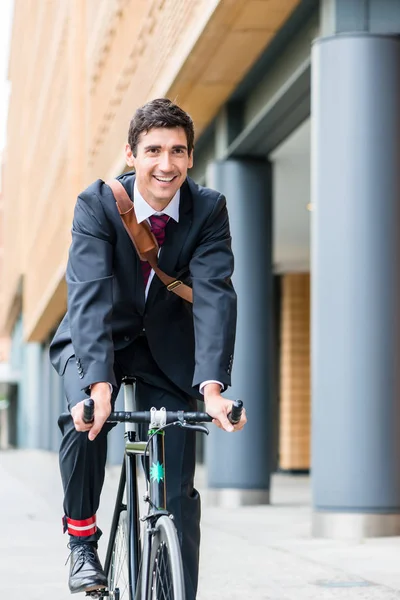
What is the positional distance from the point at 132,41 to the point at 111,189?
1170 centimetres

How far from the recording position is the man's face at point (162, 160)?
12.9 feet

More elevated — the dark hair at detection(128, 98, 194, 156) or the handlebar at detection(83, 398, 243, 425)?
the dark hair at detection(128, 98, 194, 156)

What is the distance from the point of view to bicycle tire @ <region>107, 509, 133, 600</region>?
14.1ft

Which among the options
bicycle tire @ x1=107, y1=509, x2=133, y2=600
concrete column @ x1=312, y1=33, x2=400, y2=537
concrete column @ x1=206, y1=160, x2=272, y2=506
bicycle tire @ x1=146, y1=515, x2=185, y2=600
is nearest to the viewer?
bicycle tire @ x1=146, y1=515, x2=185, y2=600

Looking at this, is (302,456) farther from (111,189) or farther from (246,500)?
(111,189)

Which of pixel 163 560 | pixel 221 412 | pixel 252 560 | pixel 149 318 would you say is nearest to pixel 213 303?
pixel 149 318

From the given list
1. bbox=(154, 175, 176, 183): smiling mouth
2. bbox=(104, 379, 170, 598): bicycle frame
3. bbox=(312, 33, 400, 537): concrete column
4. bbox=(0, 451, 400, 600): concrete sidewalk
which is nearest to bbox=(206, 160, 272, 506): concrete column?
bbox=(0, 451, 400, 600): concrete sidewalk

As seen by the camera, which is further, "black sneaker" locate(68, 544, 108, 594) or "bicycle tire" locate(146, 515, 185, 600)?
"black sneaker" locate(68, 544, 108, 594)

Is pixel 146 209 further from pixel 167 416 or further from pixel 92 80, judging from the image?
pixel 92 80

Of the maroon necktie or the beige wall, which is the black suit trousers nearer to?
the maroon necktie

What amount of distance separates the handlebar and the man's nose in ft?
2.43

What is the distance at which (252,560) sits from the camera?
7508 mm

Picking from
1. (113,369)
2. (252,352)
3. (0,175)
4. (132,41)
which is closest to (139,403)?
(113,369)

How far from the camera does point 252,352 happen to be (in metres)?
13.1
